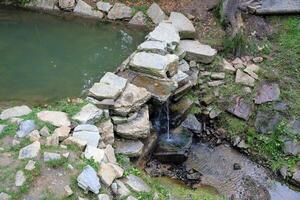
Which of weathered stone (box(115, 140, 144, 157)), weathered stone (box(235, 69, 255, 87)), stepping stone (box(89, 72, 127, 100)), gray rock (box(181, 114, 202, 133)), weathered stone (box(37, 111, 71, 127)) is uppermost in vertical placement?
stepping stone (box(89, 72, 127, 100))

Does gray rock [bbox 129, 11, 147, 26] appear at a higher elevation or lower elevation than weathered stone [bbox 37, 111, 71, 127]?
higher

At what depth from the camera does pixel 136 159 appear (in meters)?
7.25

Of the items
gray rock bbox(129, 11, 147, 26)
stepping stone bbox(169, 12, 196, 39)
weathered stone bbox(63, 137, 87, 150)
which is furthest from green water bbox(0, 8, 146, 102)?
weathered stone bbox(63, 137, 87, 150)

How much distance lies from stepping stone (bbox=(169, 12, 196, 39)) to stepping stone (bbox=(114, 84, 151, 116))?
94.8 inches

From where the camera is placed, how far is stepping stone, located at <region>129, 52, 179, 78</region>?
26.3 ft

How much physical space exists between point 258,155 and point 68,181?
3.85 m

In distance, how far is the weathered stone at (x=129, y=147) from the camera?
7025 mm

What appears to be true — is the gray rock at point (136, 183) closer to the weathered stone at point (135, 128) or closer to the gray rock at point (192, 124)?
the weathered stone at point (135, 128)

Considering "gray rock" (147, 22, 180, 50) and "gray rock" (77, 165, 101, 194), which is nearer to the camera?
"gray rock" (77, 165, 101, 194)

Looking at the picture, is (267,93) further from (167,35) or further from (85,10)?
(85,10)

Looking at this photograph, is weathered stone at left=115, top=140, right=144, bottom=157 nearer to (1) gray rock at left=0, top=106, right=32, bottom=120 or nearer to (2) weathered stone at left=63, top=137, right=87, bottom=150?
(2) weathered stone at left=63, top=137, right=87, bottom=150

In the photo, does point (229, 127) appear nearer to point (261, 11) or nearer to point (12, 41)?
point (261, 11)

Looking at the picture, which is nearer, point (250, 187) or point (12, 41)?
point (250, 187)

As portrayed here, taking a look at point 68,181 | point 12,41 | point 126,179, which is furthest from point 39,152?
point 12,41
